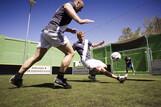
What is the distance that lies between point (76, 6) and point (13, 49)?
27845 mm

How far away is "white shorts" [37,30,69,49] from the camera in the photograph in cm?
356

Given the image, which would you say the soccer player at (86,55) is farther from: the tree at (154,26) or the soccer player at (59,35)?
the tree at (154,26)

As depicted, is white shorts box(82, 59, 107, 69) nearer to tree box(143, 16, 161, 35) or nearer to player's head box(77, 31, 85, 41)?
player's head box(77, 31, 85, 41)

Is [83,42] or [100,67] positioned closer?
[100,67]

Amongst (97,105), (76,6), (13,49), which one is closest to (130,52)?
(13,49)

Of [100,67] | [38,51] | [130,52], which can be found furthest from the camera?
[130,52]

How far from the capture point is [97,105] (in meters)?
1.84

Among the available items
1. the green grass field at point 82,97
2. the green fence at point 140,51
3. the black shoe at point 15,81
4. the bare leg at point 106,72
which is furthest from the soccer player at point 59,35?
the green fence at point 140,51

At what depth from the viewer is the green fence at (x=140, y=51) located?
19.9m

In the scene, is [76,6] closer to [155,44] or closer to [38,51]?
[38,51]

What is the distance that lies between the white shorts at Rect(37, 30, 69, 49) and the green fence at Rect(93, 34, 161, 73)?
16633 millimetres

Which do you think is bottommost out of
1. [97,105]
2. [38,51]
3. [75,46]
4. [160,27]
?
[97,105]

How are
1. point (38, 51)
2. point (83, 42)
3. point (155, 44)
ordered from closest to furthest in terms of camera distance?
point (38, 51) → point (83, 42) → point (155, 44)

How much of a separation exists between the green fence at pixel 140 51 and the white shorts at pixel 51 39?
16633mm
